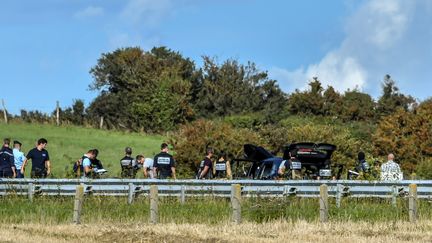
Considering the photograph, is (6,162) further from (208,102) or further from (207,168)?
(208,102)

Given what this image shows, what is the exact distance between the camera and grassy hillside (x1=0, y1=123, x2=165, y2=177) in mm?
41703

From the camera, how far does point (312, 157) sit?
72.4 feet

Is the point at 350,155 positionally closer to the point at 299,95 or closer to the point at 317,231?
the point at 317,231

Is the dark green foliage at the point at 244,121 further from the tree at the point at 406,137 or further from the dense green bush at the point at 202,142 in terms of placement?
the dense green bush at the point at 202,142

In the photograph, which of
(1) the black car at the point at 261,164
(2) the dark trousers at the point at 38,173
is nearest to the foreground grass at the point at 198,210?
(2) the dark trousers at the point at 38,173

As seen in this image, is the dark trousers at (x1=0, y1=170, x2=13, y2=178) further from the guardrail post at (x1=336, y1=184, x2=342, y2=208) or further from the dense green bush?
the dense green bush

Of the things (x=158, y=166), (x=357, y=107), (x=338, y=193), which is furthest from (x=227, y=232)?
(x=357, y=107)

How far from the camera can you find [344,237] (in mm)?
13250

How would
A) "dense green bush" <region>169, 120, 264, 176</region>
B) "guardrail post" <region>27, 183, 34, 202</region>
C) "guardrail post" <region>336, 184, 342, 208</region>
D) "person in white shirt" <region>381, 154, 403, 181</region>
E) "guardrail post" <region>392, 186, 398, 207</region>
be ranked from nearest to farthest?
1. "guardrail post" <region>392, 186, 398, 207</region>
2. "guardrail post" <region>336, 184, 342, 208</region>
3. "guardrail post" <region>27, 183, 34, 202</region>
4. "person in white shirt" <region>381, 154, 403, 181</region>
5. "dense green bush" <region>169, 120, 264, 176</region>

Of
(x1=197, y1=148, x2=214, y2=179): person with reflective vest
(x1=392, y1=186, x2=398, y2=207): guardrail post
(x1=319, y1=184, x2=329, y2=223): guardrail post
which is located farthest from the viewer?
(x1=197, y1=148, x2=214, y2=179): person with reflective vest

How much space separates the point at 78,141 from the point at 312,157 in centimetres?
2778

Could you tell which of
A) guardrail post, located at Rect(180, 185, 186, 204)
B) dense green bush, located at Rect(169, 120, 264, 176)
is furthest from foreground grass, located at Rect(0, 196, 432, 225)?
dense green bush, located at Rect(169, 120, 264, 176)

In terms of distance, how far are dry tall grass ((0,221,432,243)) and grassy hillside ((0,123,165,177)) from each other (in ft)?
73.9

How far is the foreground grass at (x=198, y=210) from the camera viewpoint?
52.9 feet
